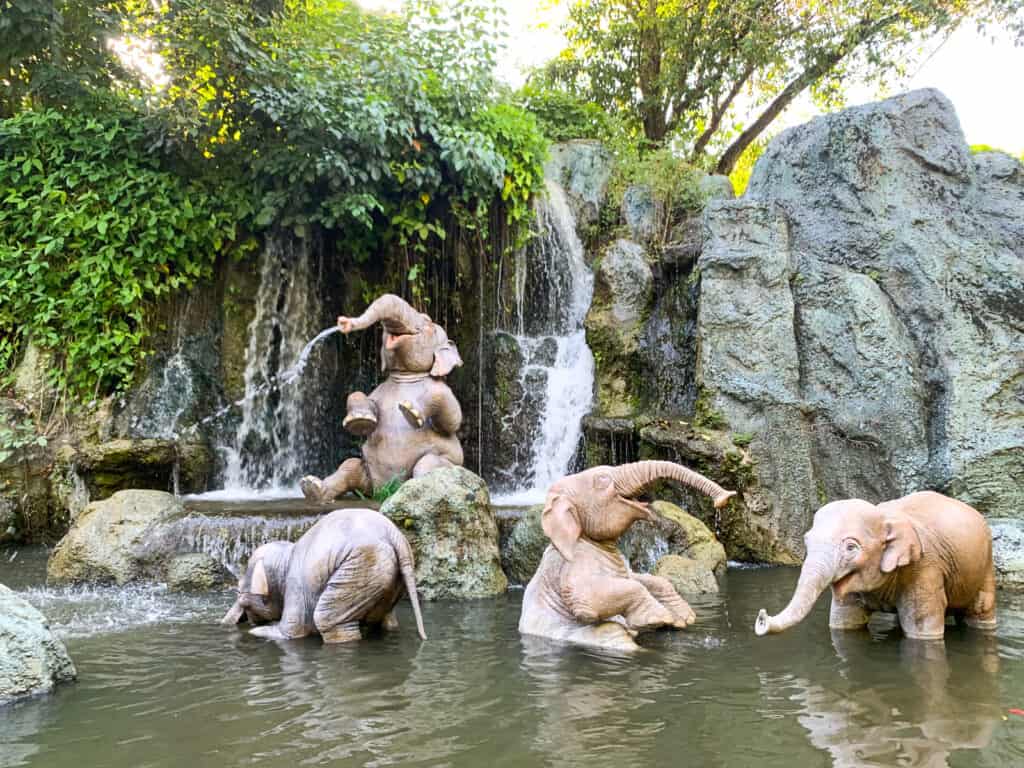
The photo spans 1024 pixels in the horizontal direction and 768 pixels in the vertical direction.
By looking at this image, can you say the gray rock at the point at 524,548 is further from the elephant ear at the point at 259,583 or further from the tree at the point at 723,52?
the tree at the point at 723,52

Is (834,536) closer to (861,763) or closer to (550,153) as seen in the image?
(861,763)

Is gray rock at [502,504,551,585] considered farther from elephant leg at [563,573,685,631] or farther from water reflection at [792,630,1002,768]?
water reflection at [792,630,1002,768]

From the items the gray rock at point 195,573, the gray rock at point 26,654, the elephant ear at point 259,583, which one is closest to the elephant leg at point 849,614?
the elephant ear at point 259,583

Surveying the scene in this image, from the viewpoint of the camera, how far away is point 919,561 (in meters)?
5.09

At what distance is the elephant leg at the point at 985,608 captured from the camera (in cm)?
546

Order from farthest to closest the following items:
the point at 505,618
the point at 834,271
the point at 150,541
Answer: the point at 834,271 → the point at 150,541 → the point at 505,618

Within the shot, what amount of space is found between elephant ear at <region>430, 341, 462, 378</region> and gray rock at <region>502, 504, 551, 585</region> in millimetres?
2126

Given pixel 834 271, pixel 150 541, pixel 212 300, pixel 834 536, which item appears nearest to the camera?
pixel 834 536

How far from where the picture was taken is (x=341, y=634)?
5.32 m

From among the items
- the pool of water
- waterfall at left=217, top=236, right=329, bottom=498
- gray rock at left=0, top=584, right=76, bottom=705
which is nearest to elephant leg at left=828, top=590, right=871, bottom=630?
the pool of water

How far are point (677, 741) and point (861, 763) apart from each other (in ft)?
2.26

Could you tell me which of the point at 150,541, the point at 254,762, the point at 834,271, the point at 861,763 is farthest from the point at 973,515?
the point at 150,541

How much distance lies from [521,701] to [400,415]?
5326 millimetres

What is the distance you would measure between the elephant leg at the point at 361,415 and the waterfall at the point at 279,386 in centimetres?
251
